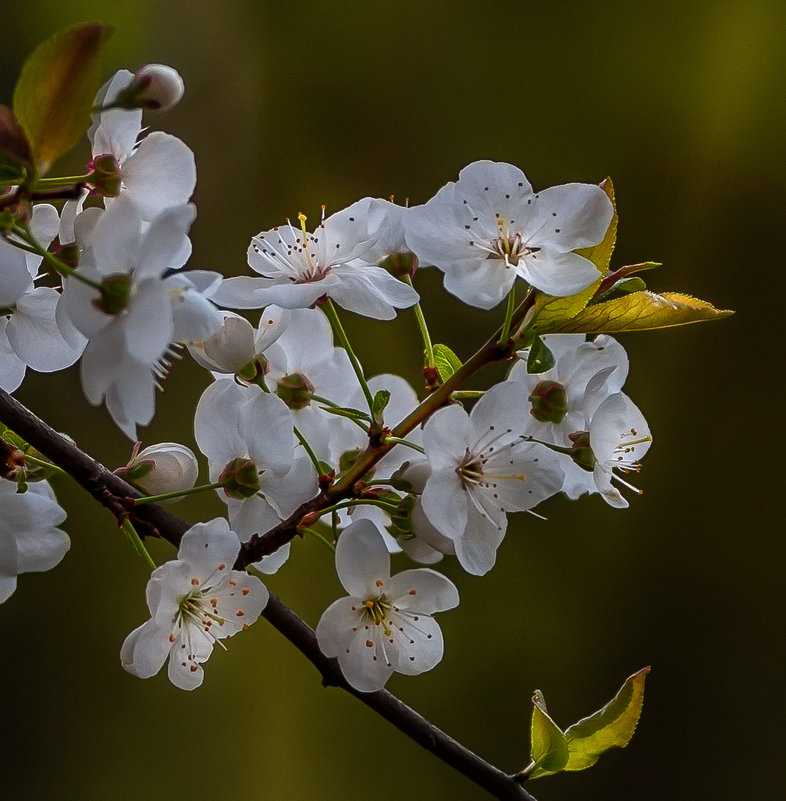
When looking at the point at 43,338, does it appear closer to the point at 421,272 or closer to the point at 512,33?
the point at 421,272

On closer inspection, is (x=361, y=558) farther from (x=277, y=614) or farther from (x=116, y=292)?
(x=116, y=292)

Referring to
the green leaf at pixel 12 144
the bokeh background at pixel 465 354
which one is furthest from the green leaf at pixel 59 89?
the bokeh background at pixel 465 354

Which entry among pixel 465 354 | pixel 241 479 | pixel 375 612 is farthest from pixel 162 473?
pixel 465 354

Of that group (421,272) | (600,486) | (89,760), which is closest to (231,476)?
(600,486)

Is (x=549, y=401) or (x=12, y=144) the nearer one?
(x=12, y=144)

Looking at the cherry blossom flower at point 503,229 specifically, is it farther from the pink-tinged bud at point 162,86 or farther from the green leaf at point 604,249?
the pink-tinged bud at point 162,86

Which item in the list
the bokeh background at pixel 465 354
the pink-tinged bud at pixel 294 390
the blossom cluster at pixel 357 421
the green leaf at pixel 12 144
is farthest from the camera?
the bokeh background at pixel 465 354
